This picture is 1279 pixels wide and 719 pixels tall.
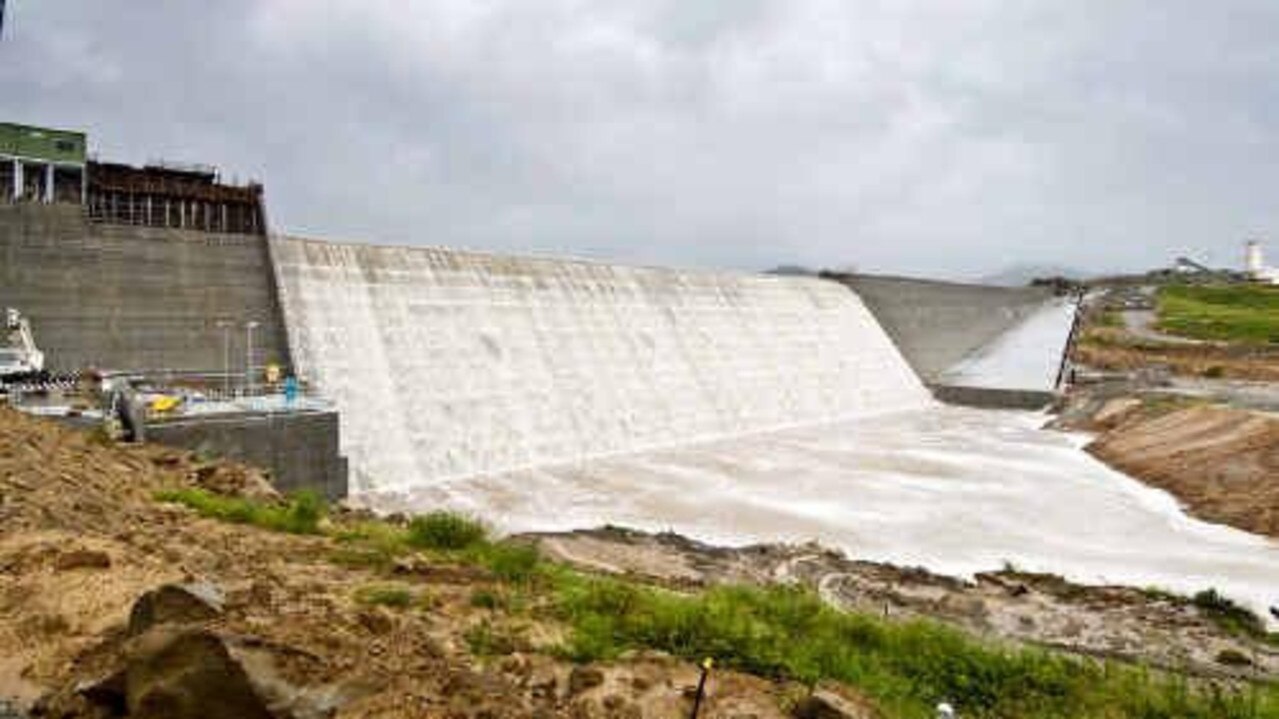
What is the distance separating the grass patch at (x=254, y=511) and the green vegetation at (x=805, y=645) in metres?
0.99

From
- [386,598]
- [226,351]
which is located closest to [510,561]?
[386,598]

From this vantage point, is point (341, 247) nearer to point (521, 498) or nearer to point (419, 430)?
point (419, 430)

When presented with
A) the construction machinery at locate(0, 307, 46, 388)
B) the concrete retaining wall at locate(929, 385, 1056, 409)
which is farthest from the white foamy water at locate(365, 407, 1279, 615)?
the concrete retaining wall at locate(929, 385, 1056, 409)

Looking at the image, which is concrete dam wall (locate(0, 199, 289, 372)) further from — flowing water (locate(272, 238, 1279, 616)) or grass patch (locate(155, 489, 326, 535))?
grass patch (locate(155, 489, 326, 535))

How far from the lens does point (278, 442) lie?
1608cm

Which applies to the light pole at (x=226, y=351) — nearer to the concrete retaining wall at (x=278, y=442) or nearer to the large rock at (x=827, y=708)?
the concrete retaining wall at (x=278, y=442)

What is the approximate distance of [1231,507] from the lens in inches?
792

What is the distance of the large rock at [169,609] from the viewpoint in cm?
558

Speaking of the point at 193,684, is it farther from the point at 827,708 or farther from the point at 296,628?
the point at 827,708

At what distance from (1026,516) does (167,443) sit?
53.8 feet

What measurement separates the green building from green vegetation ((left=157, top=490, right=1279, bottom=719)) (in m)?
15.6

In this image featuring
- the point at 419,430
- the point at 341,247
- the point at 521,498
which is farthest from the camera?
the point at 341,247

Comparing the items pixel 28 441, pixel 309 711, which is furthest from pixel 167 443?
pixel 309 711

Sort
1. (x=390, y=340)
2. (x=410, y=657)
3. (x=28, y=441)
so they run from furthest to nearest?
(x=390, y=340)
(x=28, y=441)
(x=410, y=657)
